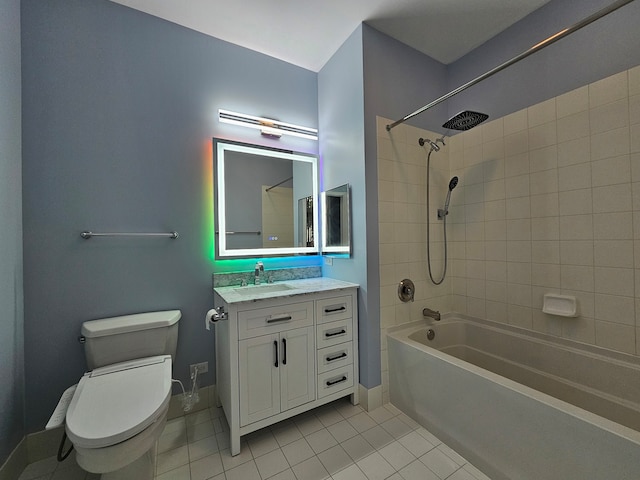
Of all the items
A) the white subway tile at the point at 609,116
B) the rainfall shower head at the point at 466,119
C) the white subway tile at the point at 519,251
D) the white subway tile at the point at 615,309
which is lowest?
the white subway tile at the point at 615,309

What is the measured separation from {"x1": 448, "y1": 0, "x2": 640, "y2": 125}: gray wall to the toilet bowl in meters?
2.72

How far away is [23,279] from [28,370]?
0.48 meters

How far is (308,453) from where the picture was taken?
136cm

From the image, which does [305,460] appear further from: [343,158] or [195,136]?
[195,136]

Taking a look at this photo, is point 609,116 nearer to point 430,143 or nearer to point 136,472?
point 430,143

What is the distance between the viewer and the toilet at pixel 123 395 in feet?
3.04

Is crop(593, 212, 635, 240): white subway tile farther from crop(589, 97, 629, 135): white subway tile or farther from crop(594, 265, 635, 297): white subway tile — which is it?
crop(589, 97, 629, 135): white subway tile

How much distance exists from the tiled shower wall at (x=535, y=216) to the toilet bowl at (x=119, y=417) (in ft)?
4.42

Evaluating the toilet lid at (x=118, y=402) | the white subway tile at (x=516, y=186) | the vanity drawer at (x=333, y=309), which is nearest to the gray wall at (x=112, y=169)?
the toilet lid at (x=118, y=402)

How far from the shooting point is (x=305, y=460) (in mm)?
1311

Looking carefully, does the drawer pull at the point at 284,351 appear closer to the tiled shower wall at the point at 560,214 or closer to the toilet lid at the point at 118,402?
the toilet lid at the point at 118,402

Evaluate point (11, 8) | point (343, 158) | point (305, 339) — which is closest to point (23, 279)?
point (11, 8)

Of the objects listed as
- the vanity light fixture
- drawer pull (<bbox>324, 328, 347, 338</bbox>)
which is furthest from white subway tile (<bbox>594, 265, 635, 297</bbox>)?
the vanity light fixture

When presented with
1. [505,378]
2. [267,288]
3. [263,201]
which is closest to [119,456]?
[267,288]
